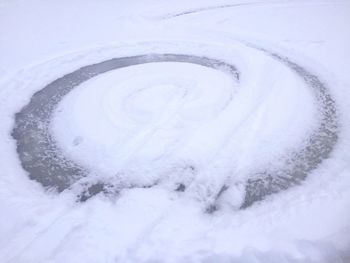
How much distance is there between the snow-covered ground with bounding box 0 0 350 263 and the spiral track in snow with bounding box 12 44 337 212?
6 cm

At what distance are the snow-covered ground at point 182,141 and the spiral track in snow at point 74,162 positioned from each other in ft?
0.19

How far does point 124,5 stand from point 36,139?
15.2 feet

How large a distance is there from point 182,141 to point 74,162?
3.13 ft

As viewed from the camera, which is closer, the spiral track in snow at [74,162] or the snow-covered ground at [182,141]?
the snow-covered ground at [182,141]

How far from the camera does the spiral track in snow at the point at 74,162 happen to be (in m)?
2.40

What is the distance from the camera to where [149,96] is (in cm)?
349

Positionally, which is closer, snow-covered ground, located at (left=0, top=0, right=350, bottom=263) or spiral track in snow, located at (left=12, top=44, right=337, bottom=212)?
snow-covered ground, located at (left=0, top=0, right=350, bottom=263)

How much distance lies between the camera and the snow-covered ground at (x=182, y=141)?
195 centimetres

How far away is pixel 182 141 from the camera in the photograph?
278 cm

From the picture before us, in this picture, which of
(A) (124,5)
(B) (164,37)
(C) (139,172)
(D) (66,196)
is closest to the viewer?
(D) (66,196)

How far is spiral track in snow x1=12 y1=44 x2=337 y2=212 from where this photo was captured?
2.40 meters

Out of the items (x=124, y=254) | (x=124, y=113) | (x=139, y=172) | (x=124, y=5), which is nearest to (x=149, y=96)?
(x=124, y=113)

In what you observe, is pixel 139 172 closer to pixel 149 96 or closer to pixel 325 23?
pixel 149 96

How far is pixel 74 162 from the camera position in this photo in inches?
106
